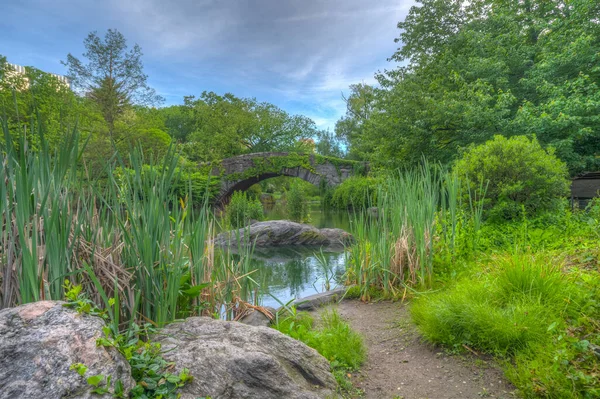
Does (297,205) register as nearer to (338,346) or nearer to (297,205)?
(297,205)

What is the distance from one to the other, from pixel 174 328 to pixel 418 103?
1122 centimetres

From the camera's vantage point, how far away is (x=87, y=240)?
1.91 meters

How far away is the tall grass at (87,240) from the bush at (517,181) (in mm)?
4052

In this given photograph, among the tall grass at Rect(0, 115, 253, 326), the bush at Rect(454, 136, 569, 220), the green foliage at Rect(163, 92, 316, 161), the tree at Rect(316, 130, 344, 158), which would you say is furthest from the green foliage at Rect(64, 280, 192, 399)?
the tree at Rect(316, 130, 344, 158)

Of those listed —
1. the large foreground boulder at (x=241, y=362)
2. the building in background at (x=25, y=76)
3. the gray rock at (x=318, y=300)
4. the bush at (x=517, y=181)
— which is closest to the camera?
the large foreground boulder at (x=241, y=362)

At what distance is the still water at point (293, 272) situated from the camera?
18.9 feet

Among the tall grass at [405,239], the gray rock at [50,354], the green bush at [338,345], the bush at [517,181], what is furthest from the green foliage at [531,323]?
the bush at [517,181]

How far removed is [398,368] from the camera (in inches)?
92.8

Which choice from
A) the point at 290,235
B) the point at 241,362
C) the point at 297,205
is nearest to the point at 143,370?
the point at 241,362

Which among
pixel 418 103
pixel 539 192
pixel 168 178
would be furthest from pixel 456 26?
pixel 168 178

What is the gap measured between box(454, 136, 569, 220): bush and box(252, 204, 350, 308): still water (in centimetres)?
221

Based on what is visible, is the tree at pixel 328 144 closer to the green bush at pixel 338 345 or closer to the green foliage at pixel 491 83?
the green foliage at pixel 491 83

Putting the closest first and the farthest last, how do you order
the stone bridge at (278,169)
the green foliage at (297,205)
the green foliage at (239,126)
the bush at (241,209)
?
the bush at (241,209) < the green foliage at (297,205) < the stone bridge at (278,169) < the green foliage at (239,126)

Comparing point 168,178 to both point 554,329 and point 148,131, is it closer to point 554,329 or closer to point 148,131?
point 554,329
